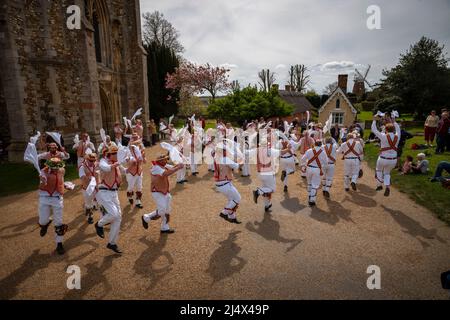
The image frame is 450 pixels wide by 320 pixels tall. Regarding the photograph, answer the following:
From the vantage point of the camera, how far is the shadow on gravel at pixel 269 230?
605 centimetres

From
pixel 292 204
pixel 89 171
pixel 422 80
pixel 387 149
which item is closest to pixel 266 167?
pixel 292 204

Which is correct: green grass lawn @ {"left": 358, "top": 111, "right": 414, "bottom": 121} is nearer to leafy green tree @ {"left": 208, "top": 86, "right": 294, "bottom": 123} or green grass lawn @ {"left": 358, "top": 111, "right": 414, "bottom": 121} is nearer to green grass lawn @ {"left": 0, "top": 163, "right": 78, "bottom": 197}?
leafy green tree @ {"left": 208, "top": 86, "right": 294, "bottom": 123}

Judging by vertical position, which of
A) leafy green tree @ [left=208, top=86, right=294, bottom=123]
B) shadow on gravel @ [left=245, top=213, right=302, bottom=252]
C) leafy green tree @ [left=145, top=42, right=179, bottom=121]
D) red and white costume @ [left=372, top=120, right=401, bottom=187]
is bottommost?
shadow on gravel @ [left=245, top=213, right=302, bottom=252]

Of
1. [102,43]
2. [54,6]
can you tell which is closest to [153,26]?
[102,43]

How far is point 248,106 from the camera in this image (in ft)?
69.5

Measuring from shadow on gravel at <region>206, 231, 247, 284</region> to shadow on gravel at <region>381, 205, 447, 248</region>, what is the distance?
3963 millimetres

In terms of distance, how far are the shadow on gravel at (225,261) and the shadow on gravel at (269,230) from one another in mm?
774

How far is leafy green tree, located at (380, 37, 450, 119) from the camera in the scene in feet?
74.9

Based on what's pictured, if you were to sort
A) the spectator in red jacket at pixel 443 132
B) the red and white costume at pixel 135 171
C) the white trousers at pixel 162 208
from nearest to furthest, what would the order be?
the white trousers at pixel 162 208, the red and white costume at pixel 135 171, the spectator in red jacket at pixel 443 132

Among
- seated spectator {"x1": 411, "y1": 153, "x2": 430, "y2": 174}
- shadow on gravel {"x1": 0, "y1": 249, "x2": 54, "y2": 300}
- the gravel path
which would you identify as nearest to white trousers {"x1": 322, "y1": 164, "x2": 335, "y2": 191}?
the gravel path

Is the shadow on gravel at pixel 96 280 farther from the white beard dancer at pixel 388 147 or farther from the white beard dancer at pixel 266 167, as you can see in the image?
the white beard dancer at pixel 388 147

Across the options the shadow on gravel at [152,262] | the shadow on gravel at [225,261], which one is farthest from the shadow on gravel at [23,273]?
the shadow on gravel at [225,261]

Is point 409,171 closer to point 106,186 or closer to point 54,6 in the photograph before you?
point 106,186

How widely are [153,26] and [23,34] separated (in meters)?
31.3
